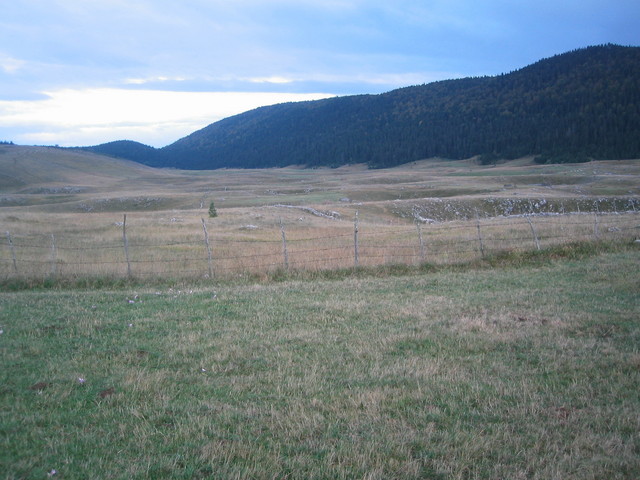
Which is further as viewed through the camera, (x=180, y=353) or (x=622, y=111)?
(x=622, y=111)

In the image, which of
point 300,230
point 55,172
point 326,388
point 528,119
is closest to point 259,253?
point 300,230

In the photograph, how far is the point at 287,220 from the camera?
35.9 metres

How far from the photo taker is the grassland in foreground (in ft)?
15.1

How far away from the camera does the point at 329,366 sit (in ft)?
24.0

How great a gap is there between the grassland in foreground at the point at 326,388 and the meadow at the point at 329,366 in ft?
0.10

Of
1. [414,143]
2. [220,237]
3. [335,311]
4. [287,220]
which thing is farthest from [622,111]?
[335,311]

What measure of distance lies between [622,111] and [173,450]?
145m

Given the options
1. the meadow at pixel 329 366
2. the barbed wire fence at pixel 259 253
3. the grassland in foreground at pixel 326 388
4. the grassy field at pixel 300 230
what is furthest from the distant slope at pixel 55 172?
the grassland in foreground at pixel 326 388

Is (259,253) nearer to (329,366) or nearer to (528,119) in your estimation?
(329,366)

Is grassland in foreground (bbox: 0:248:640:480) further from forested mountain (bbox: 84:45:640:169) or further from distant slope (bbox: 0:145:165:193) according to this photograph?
forested mountain (bbox: 84:45:640:169)

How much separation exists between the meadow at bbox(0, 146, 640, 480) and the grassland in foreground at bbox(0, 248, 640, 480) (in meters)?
0.03

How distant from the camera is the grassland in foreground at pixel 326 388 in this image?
Answer: 4.61 metres

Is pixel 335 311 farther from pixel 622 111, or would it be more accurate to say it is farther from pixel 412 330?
pixel 622 111

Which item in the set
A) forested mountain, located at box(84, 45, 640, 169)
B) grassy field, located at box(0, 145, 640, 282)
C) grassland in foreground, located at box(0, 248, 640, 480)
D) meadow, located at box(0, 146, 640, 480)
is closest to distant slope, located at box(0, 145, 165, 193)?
grassy field, located at box(0, 145, 640, 282)
